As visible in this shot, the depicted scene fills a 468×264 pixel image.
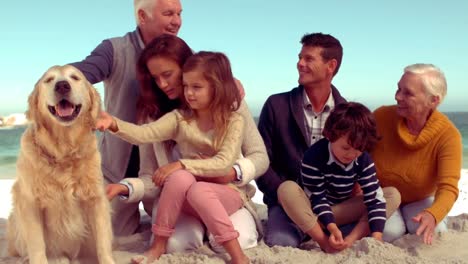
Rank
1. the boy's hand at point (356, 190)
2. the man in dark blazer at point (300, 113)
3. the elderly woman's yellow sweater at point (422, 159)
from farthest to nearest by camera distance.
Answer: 1. the man in dark blazer at point (300, 113)
2. the boy's hand at point (356, 190)
3. the elderly woman's yellow sweater at point (422, 159)

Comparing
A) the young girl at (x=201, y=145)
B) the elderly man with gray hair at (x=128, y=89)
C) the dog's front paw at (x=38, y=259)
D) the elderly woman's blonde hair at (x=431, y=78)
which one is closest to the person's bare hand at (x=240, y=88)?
the elderly man with gray hair at (x=128, y=89)

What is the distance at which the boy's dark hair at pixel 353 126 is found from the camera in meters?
2.91

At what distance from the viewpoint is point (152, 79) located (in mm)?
3211

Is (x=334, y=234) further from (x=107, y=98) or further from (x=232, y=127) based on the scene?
(x=107, y=98)

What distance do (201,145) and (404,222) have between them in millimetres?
1431

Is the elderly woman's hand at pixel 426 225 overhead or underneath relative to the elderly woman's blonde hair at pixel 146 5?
underneath

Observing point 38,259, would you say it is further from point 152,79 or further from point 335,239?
point 335,239

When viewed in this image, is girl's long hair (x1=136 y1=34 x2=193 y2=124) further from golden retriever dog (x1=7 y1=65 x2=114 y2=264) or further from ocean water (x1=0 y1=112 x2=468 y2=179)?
ocean water (x1=0 y1=112 x2=468 y2=179)

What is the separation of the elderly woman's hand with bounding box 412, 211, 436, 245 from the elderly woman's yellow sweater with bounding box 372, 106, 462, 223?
40 mm

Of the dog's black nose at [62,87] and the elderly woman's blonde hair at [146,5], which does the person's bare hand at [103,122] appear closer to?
the dog's black nose at [62,87]

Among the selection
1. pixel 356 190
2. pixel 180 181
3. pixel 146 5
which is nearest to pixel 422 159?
pixel 356 190

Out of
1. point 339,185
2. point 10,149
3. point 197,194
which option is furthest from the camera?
point 10,149

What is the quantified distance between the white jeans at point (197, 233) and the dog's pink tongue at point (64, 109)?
98 cm

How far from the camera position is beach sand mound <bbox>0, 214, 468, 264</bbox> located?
9.32 ft
